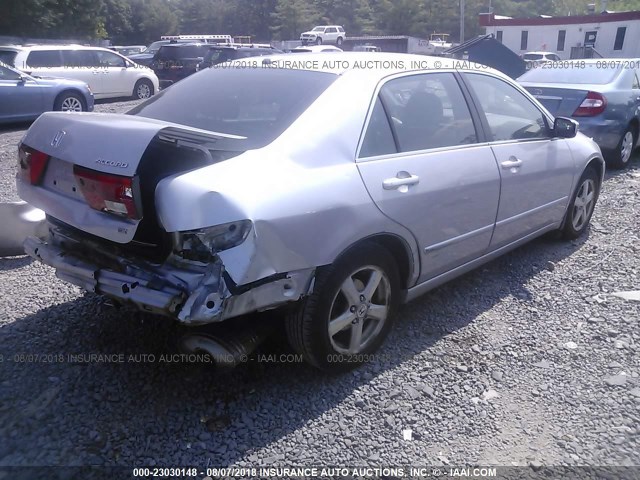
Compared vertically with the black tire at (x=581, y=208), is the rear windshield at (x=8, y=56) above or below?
above

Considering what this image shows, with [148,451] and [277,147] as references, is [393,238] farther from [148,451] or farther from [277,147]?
[148,451]

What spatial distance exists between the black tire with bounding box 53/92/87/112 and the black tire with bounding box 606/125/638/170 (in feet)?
32.3

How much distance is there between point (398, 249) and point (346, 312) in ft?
1.59

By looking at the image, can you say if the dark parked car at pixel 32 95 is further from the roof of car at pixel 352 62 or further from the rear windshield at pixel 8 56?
the roof of car at pixel 352 62

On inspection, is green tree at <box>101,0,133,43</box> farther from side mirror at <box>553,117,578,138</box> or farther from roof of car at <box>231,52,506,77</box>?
side mirror at <box>553,117,578,138</box>

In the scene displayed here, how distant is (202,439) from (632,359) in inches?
98.4

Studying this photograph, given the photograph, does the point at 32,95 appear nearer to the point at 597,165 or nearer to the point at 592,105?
the point at 592,105

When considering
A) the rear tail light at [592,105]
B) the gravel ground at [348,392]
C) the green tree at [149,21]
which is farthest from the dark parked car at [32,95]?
the green tree at [149,21]

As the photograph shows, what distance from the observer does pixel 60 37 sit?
44.8 meters

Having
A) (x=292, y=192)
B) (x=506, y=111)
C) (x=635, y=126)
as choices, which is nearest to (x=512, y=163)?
(x=506, y=111)

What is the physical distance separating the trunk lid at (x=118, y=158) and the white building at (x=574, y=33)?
36949 millimetres

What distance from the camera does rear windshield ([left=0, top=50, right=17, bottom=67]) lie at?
12.9 meters

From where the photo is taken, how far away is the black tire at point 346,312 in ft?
9.19

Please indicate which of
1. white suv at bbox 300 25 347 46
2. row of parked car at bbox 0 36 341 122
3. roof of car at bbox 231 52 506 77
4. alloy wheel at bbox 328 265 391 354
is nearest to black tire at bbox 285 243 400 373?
alloy wheel at bbox 328 265 391 354
